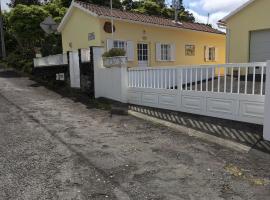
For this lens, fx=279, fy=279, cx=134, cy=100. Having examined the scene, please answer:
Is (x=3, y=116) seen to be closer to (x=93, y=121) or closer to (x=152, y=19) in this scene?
(x=93, y=121)

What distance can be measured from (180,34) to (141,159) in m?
13.7

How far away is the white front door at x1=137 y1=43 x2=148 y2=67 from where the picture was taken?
50.3ft

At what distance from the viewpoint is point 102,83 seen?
1042 cm

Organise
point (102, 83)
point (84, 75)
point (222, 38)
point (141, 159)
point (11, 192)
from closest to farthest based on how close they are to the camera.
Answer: point (11, 192)
point (141, 159)
point (102, 83)
point (84, 75)
point (222, 38)

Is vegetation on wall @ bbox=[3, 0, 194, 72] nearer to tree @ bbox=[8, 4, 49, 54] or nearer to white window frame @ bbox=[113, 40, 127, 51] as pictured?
tree @ bbox=[8, 4, 49, 54]

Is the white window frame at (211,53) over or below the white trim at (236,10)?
below

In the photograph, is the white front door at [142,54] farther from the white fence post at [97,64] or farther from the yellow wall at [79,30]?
the white fence post at [97,64]

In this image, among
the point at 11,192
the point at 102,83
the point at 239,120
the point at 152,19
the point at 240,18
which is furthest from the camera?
the point at 152,19

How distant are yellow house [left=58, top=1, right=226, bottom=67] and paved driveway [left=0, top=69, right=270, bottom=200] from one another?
7368mm

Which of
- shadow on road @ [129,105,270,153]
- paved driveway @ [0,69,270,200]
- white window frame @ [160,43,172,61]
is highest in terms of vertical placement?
white window frame @ [160,43,172,61]

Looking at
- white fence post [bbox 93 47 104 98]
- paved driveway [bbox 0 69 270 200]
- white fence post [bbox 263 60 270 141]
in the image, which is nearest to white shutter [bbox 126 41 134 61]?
white fence post [bbox 93 47 104 98]

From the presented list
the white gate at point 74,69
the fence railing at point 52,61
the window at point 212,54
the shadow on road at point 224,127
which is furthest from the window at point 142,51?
the shadow on road at point 224,127

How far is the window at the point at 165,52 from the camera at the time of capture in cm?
1656

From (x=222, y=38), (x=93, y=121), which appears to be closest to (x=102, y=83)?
(x=93, y=121)
